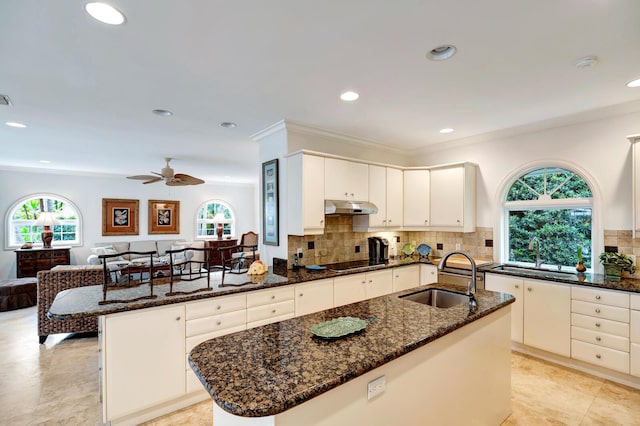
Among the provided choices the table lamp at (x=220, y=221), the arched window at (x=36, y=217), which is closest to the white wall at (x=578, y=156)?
the table lamp at (x=220, y=221)

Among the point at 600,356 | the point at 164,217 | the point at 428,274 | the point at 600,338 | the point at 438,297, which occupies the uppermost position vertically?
the point at 164,217

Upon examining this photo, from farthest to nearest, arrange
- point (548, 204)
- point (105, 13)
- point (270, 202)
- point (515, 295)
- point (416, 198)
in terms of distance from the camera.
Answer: point (416, 198), point (270, 202), point (548, 204), point (515, 295), point (105, 13)

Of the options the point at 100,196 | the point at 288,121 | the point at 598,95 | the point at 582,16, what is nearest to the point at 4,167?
the point at 100,196

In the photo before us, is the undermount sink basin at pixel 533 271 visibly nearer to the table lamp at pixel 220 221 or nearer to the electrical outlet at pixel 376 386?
the electrical outlet at pixel 376 386

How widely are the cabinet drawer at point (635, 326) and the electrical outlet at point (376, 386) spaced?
279cm

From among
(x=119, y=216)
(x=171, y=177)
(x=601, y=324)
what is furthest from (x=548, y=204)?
(x=119, y=216)

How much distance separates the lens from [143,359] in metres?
2.28

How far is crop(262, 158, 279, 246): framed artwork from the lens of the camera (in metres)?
3.72

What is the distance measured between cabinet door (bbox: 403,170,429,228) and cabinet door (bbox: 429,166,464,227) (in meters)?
0.08

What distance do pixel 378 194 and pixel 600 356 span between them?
2746 millimetres

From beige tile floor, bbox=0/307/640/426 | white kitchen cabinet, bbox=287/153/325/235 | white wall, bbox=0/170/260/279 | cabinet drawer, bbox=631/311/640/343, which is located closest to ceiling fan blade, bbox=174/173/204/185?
white wall, bbox=0/170/260/279

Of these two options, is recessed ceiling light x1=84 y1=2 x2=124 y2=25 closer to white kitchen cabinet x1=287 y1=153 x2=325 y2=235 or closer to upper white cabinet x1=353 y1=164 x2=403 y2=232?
white kitchen cabinet x1=287 y1=153 x2=325 y2=235

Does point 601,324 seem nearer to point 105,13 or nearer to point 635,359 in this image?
point 635,359

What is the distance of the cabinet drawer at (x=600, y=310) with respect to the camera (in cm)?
274
